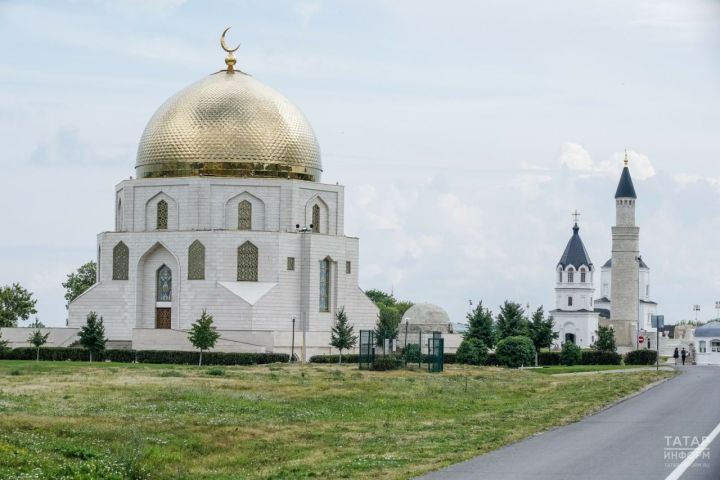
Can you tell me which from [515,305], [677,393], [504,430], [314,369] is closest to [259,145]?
[515,305]

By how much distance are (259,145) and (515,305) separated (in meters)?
15.5

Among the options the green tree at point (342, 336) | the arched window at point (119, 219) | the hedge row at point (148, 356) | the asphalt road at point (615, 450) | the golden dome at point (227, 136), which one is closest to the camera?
the asphalt road at point (615, 450)

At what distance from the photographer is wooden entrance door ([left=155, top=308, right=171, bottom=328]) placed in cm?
6481

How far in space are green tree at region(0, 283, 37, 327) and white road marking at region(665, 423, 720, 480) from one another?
5401 cm

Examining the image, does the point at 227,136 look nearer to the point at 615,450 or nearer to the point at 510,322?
→ the point at 510,322

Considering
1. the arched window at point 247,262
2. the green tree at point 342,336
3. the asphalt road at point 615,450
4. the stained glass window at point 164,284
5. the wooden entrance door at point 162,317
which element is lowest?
the asphalt road at point 615,450

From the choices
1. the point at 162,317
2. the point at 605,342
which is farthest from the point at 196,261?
the point at 605,342

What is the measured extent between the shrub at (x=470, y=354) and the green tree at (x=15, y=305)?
2492 centimetres

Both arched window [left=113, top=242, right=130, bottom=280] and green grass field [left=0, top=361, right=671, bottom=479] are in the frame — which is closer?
green grass field [left=0, top=361, right=671, bottom=479]

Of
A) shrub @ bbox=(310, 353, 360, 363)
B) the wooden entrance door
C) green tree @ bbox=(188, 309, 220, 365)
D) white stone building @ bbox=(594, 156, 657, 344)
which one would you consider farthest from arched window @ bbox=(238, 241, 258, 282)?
white stone building @ bbox=(594, 156, 657, 344)

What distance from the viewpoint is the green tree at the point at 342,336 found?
60.8 metres

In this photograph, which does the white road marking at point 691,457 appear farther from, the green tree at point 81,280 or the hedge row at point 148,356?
the green tree at point 81,280

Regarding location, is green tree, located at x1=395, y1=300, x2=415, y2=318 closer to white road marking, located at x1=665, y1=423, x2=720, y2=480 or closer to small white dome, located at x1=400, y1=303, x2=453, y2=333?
small white dome, located at x1=400, y1=303, x2=453, y2=333

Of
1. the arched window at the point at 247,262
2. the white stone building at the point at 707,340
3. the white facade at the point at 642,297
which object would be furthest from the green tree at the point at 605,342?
the white facade at the point at 642,297
